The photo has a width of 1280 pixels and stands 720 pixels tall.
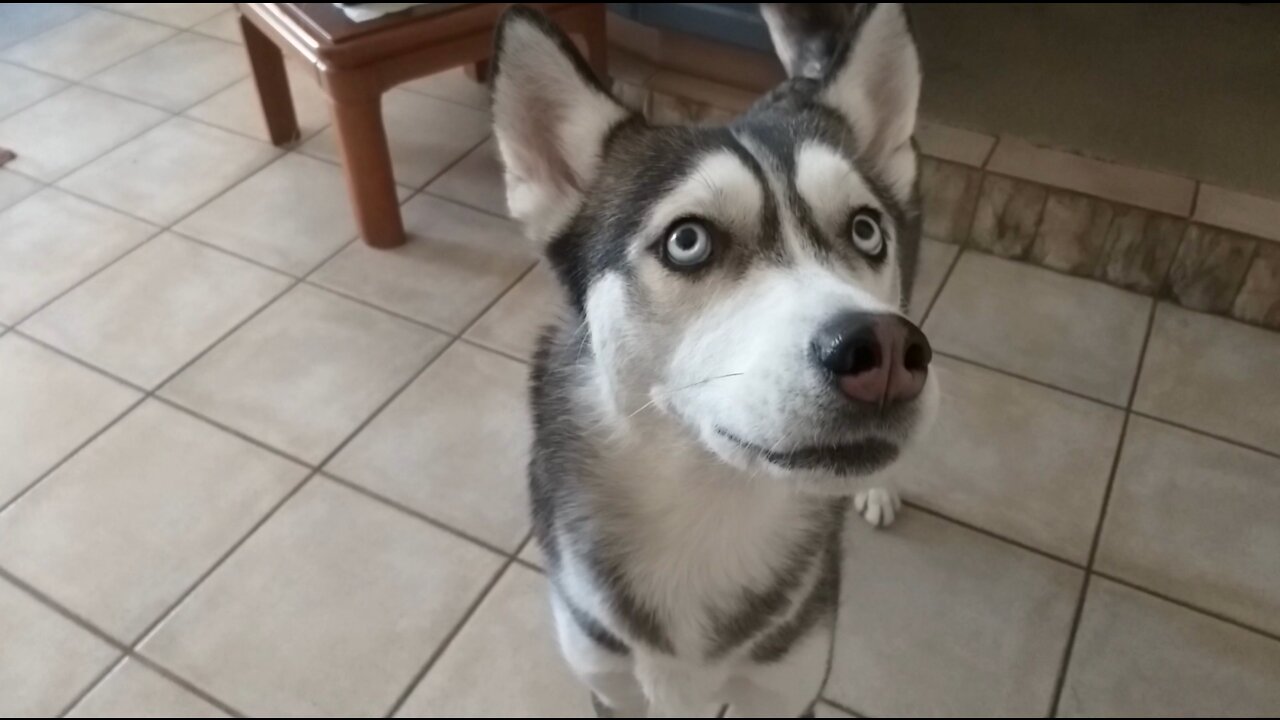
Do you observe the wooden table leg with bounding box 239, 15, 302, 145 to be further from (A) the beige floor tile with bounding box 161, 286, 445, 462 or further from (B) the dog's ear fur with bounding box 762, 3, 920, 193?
(B) the dog's ear fur with bounding box 762, 3, 920, 193

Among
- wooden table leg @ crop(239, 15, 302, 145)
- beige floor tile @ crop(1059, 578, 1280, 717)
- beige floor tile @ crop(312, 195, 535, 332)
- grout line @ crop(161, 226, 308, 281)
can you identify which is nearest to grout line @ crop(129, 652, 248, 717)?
beige floor tile @ crop(312, 195, 535, 332)

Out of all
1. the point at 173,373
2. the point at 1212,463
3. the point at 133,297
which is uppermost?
the point at 1212,463

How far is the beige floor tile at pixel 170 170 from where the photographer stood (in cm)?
207

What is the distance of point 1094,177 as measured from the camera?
1918 mm

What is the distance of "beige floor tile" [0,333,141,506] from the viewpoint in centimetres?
122

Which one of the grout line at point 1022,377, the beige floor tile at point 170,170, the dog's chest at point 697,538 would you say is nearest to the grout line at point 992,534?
the grout line at point 1022,377

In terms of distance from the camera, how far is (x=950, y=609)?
6.11 ft

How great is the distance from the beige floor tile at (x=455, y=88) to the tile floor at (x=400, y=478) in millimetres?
Answer: 964

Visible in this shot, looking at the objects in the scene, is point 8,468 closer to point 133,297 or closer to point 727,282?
point 727,282

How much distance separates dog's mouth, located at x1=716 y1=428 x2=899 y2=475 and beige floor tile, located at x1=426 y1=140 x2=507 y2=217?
6.77 ft

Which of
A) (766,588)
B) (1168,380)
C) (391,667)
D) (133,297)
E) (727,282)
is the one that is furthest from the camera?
(133,297)

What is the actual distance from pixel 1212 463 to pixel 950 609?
2.40ft

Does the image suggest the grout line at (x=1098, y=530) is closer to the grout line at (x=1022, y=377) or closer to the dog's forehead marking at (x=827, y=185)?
the grout line at (x=1022, y=377)

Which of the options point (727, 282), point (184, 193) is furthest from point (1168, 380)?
point (184, 193)
